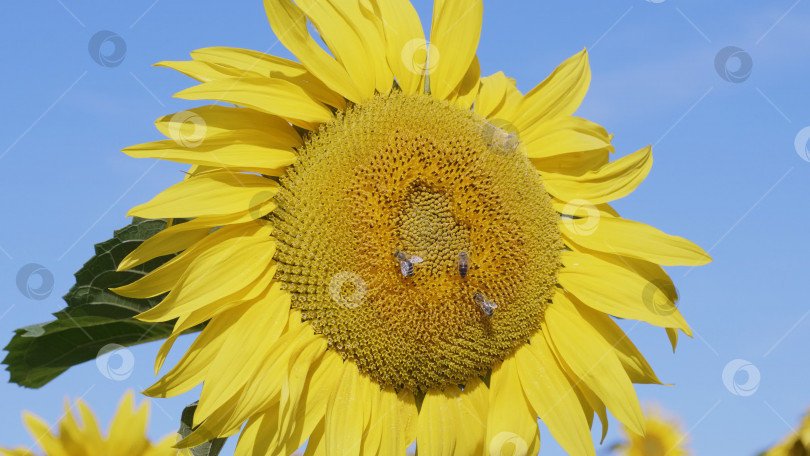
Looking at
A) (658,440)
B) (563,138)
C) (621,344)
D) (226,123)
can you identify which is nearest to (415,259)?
(226,123)

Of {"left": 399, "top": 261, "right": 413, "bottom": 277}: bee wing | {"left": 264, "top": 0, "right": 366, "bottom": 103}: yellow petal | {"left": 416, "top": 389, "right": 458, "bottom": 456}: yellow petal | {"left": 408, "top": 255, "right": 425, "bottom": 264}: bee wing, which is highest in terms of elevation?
{"left": 264, "top": 0, "right": 366, "bottom": 103}: yellow petal

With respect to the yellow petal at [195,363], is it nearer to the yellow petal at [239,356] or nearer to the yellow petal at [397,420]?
the yellow petal at [239,356]

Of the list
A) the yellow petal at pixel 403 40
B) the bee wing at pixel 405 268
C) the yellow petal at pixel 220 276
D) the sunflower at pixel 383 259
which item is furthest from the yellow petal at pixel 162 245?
the yellow petal at pixel 403 40

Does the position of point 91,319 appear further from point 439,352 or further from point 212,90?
point 439,352

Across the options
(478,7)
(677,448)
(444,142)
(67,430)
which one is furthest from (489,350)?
(677,448)

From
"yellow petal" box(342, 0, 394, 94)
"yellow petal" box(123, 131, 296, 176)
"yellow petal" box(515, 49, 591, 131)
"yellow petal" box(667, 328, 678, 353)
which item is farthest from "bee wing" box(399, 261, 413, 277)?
"yellow petal" box(667, 328, 678, 353)

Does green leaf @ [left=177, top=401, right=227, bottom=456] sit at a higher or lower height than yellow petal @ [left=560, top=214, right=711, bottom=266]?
lower

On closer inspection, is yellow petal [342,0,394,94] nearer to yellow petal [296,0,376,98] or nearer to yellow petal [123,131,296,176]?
yellow petal [296,0,376,98]
